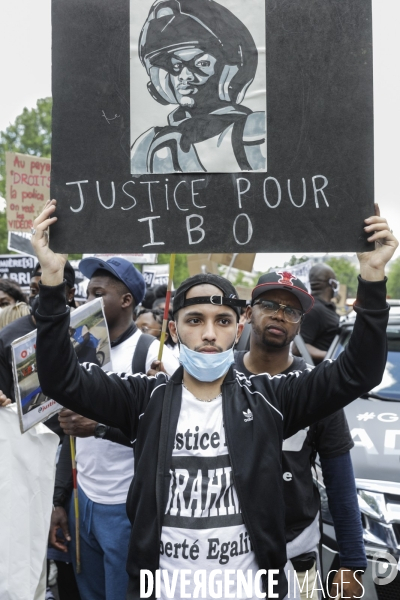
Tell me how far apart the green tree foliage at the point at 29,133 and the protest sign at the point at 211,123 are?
1128 inches

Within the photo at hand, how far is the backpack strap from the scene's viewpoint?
361 cm

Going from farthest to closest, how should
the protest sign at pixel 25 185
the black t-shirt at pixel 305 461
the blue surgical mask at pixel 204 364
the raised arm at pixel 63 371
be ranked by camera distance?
the protest sign at pixel 25 185 → the black t-shirt at pixel 305 461 → the blue surgical mask at pixel 204 364 → the raised arm at pixel 63 371

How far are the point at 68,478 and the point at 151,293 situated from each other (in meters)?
6.17

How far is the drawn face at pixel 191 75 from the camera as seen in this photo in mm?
2775

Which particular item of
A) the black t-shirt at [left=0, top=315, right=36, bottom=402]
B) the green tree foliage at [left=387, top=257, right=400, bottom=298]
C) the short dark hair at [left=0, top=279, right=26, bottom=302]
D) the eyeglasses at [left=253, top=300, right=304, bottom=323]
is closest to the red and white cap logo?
the eyeglasses at [left=253, top=300, right=304, bottom=323]

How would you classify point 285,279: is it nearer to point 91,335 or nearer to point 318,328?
point 91,335

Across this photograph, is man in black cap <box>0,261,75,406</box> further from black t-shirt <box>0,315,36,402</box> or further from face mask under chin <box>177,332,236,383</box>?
face mask under chin <box>177,332,236,383</box>

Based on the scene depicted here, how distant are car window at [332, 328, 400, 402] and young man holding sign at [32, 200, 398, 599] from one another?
8.22ft

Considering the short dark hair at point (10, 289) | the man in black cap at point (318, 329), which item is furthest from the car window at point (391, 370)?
the short dark hair at point (10, 289)

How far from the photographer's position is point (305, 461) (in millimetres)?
3182

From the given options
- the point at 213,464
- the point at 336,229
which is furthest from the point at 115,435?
the point at 336,229

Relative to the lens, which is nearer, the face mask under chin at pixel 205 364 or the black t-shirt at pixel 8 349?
the face mask under chin at pixel 205 364

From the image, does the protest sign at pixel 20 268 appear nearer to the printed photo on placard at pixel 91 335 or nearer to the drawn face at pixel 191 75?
the printed photo on placard at pixel 91 335

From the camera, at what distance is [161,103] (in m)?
2.79
